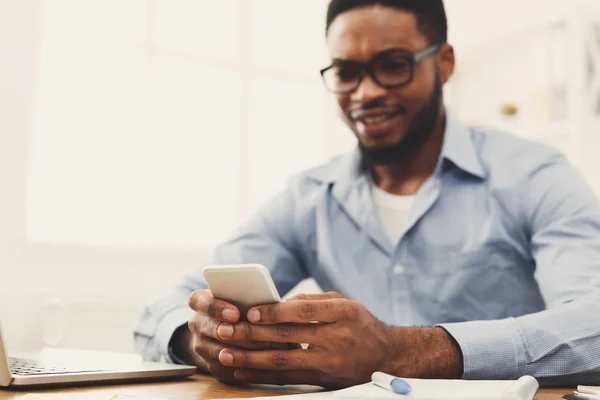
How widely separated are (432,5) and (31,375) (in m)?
1.25

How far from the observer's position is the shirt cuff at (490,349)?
88 cm

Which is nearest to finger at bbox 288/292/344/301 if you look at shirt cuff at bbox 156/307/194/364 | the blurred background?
shirt cuff at bbox 156/307/194/364

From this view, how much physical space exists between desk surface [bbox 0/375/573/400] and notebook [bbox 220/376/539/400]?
0.09 meters

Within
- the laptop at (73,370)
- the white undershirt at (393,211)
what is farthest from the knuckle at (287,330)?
the white undershirt at (393,211)

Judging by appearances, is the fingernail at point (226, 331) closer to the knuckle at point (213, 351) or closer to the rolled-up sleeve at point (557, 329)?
the knuckle at point (213, 351)

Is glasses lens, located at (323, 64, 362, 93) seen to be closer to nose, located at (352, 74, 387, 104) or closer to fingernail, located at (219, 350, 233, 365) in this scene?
nose, located at (352, 74, 387, 104)

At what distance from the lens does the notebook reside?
0.64m

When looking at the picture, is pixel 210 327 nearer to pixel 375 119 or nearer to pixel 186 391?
pixel 186 391

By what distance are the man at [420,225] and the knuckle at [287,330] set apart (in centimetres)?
13

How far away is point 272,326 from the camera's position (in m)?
0.83

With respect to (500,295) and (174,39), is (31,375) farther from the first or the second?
(174,39)

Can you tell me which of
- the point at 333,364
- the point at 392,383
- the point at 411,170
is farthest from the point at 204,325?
the point at 411,170

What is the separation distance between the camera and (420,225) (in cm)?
146

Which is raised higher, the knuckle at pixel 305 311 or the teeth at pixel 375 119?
the teeth at pixel 375 119
